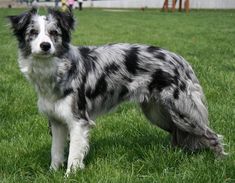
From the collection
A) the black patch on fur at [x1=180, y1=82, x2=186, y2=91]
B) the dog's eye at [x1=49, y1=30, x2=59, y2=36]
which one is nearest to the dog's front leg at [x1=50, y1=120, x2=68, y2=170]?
the dog's eye at [x1=49, y1=30, x2=59, y2=36]

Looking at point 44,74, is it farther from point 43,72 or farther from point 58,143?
point 58,143

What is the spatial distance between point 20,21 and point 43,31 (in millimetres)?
274

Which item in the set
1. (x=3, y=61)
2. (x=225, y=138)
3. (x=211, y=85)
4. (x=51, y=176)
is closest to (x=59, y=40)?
(x=51, y=176)

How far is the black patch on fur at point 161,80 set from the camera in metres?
4.45

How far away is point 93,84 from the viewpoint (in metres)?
4.38

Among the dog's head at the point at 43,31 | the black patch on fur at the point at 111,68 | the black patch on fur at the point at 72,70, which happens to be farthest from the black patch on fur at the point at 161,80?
the dog's head at the point at 43,31

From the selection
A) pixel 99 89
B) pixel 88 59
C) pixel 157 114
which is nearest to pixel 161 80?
pixel 157 114

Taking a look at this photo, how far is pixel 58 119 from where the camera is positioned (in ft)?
14.1

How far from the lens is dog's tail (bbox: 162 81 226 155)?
4.49m

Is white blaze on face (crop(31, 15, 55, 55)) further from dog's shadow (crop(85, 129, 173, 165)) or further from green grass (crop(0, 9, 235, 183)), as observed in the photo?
dog's shadow (crop(85, 129, 173, 165))

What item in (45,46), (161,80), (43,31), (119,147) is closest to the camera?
(45,46)

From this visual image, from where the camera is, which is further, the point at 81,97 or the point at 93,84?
the point at 93,84

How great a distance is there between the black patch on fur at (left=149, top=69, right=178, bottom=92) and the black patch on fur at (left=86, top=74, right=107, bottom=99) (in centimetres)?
46

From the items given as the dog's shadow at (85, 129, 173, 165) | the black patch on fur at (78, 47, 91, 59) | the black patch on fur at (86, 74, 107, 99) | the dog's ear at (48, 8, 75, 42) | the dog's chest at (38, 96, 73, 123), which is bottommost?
the dog's shadow at (85, 129, 173, 165)
